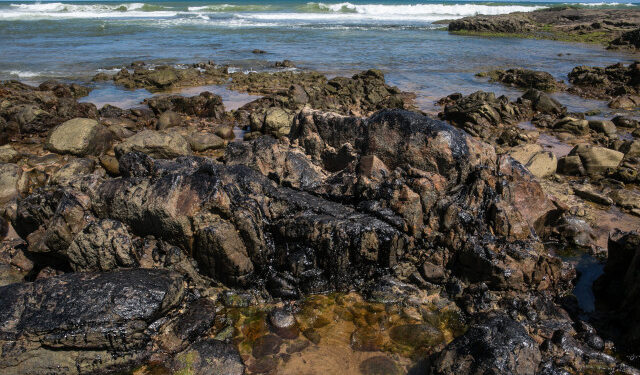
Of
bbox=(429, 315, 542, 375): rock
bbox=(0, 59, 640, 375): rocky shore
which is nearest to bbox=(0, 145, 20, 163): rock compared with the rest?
bbox=(0, 59, 640, 375): rocky shore

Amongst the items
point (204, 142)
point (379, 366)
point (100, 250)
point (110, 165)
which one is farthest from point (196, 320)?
point (204, 142)

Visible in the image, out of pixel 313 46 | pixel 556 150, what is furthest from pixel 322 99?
pixel 313 46

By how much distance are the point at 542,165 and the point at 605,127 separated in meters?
4.81

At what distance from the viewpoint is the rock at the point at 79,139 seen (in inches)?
429

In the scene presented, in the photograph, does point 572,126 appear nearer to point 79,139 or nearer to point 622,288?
point 622,288

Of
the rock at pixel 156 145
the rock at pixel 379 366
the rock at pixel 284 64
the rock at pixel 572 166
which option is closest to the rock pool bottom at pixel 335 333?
the rock at pixel 379 366

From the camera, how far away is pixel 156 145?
34.1 feet

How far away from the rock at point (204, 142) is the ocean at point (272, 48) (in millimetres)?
7501

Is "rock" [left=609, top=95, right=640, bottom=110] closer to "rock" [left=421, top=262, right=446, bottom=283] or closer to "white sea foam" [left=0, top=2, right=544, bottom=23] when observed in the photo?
"rock" [left=421, top=262, right=446, bottom=283]

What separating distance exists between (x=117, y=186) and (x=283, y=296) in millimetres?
2990

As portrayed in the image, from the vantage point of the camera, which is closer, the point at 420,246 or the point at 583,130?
the point at 420,246

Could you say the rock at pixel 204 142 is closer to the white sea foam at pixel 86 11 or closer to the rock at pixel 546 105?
the rock at pixel 546 105

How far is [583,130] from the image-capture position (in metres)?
12.9

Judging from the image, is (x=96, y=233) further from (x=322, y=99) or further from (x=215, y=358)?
(x=322, y=99)
